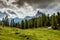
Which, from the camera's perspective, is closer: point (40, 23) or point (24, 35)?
point (24, 35)

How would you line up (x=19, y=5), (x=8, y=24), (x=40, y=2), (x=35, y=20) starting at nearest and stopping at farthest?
(x=40, y=2), (x=19, y=5), (x=8, y=24), (x=35, y=20)

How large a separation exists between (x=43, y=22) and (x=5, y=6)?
3074 centimetres

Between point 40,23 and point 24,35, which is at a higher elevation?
point 40,23

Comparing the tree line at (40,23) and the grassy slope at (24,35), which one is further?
the tree line at (40,23)

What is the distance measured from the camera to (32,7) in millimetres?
66188

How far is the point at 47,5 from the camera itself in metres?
65.3

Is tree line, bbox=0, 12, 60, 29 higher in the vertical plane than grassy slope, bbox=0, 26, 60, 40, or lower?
higher

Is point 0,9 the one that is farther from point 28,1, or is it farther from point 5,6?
point 28,1

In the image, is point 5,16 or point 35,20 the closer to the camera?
point 5,16

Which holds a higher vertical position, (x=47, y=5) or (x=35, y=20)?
(x=47, y=5)

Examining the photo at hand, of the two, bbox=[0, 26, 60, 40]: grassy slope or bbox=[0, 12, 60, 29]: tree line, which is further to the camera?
bbox=[0, 12, 60, 29]: tree line

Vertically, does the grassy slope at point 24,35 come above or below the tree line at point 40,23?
below

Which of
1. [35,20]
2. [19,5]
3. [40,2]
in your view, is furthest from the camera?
[35,20]

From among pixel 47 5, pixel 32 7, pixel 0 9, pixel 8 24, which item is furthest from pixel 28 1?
pixel 8 24
